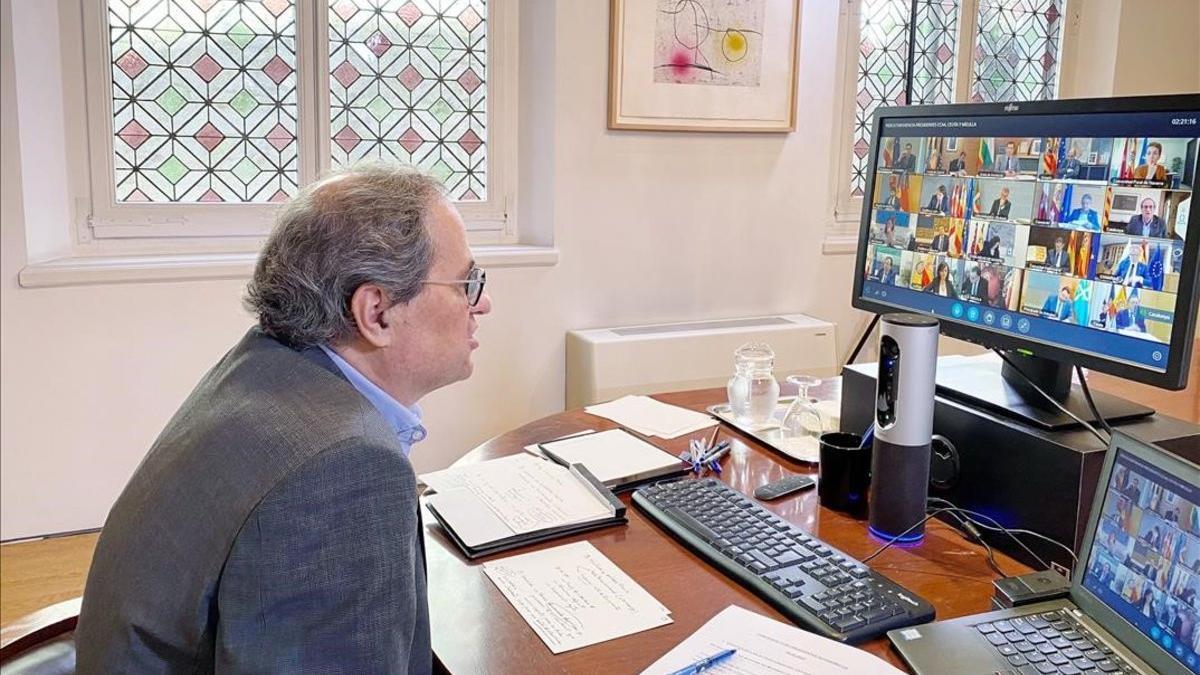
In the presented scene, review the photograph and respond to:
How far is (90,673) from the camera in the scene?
0.99 meters

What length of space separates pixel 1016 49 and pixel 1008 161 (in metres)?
3.27

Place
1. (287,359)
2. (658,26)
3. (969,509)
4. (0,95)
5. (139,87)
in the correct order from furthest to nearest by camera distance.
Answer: (658,26) < (139,87) < (0,95) < (969,509) < (287,359)

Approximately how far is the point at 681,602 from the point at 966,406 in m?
0.57

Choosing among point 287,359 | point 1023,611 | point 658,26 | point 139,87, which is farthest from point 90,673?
point 658,26

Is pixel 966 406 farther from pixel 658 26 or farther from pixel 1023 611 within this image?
pixel 658 26

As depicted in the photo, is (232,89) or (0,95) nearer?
(0,95)

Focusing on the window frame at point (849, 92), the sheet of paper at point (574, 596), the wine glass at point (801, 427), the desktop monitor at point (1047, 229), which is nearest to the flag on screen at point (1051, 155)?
the desktop monitor at point (1047, 229)

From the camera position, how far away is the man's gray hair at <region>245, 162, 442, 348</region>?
Result: 1100 millimetres

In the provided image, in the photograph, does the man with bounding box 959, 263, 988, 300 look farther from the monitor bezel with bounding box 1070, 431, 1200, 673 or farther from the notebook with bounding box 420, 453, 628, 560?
the notebook with bounding box 420, 453, 628, 560

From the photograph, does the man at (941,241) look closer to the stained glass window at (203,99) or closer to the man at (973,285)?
the man at (973,285)

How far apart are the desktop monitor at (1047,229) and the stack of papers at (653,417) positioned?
0.40 m

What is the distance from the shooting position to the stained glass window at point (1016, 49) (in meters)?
4.20

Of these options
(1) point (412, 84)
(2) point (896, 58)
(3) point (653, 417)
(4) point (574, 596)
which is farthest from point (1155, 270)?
(2) point (896, 58)

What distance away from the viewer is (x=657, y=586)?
1.22 meters
